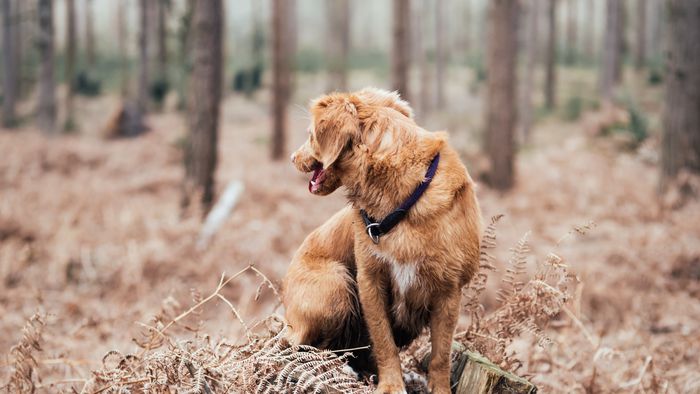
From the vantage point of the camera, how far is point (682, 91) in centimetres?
948

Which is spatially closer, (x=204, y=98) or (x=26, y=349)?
(x=26, y=349)

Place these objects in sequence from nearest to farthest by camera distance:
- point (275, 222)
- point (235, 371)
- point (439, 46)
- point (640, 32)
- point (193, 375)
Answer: point (193, 375)
point (235, 371)
point (275, 222)
point (439, 46)
point (640, 32)

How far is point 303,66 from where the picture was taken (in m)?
44.5

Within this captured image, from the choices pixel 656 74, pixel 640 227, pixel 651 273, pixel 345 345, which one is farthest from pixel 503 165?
pixel 656 74

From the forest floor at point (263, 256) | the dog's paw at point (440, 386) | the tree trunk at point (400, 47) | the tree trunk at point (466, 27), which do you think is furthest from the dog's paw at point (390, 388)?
the tree trunk at point (466, 27)

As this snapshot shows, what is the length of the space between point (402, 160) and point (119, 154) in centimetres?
1611

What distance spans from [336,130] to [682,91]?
29.1 feet

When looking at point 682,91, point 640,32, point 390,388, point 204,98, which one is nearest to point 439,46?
point 640,32

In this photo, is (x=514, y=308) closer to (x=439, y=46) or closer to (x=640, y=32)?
(x=439, y=46)

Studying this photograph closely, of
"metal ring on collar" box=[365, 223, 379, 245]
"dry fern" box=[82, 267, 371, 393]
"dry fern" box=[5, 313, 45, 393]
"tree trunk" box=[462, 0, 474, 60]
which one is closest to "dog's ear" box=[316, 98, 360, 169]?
"metal ring on collar" box=[365, 223, 379, 245]

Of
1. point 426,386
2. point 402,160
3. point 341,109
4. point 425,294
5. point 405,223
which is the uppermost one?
point 341,109

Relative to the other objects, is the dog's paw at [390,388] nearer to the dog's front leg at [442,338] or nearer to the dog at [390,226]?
the dog at [390,226]

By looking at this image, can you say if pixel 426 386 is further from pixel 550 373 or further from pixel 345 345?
pixel 550 373

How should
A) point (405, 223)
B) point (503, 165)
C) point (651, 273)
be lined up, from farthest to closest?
point (503, 165) < point (651, 273) < point (405, 223)
